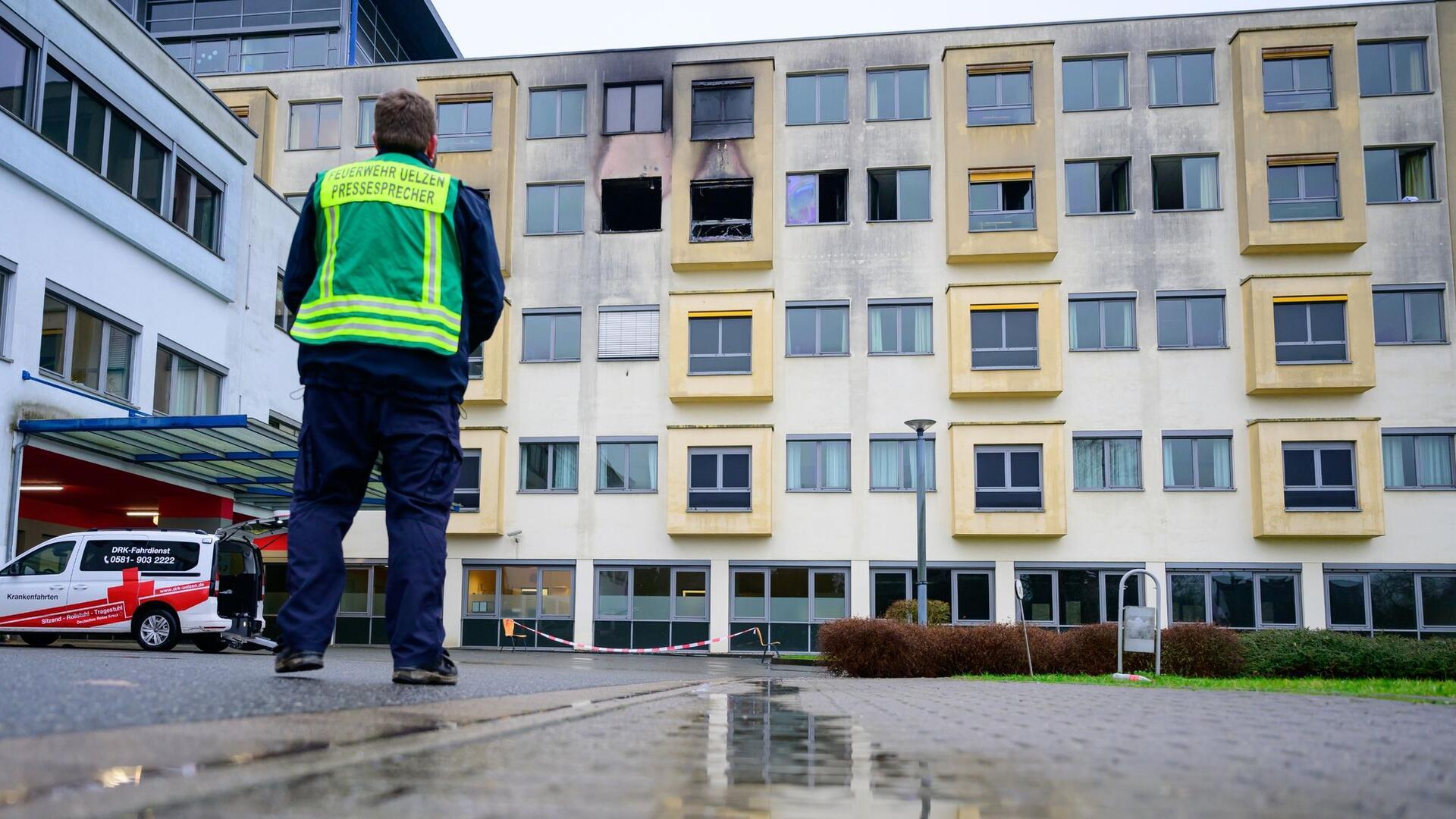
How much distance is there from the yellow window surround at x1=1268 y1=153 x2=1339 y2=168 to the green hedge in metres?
18.4

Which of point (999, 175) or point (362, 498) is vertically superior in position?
point (999, 175)

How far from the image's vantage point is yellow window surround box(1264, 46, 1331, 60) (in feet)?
116

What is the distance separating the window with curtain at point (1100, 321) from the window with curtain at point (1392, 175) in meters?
7.06

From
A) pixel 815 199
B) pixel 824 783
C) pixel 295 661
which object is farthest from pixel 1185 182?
pixel 824 783

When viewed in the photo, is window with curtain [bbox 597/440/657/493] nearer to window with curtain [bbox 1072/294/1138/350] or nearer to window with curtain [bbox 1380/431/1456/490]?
window with curtain [bbox 1072/294/1138/350]

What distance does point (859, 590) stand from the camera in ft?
114

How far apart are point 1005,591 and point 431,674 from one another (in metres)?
30.8

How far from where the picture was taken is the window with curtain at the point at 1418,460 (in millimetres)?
34219

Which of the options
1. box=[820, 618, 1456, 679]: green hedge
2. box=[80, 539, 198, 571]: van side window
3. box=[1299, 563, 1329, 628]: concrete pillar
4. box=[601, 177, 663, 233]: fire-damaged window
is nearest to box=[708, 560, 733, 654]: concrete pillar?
box=[601, 177, 663, 233]: fire-damaged window

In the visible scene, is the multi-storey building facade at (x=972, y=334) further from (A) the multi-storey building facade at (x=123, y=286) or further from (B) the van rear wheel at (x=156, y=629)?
(B) the van rear wheel at (x=156, y=629)

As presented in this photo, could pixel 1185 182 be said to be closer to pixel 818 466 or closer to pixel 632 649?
pixel 818 466

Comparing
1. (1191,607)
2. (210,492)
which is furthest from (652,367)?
(1191,607)

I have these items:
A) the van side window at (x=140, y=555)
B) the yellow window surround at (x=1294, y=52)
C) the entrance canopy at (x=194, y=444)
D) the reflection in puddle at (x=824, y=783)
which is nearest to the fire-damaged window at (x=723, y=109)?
the yellow window surround at (x=1294, y=52)

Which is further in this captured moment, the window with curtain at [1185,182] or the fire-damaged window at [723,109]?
the fire-damaged window at [723,109]
